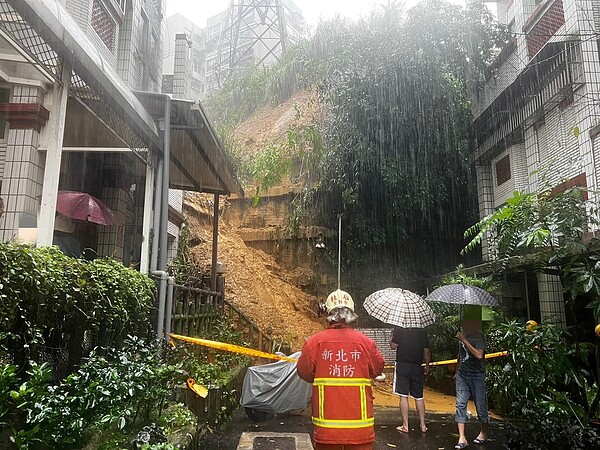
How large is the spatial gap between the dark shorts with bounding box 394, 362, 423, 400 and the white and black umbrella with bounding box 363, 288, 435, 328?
0.68 metres

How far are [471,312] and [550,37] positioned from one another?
7909mm

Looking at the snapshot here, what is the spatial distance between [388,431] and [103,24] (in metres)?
10.3

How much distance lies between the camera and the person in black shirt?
24.2 ft

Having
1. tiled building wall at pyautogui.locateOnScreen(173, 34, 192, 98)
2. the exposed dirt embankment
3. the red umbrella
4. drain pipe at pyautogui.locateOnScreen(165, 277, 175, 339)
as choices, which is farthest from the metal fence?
tiled building wall at pyautogui.locateOnScreen(173, 34, 192, 98)

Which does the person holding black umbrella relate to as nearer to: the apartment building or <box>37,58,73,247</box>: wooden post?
the apartment building

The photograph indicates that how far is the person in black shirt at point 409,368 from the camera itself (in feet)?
24.2

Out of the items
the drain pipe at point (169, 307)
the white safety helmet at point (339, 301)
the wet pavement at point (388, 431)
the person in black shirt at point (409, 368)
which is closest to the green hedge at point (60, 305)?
the drain pipe at point (169, 307)

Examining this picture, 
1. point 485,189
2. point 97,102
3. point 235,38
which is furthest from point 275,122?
point 97,102

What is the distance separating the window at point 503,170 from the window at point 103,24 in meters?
10.8

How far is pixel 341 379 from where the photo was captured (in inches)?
151

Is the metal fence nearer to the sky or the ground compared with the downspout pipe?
A: nearer to the ground

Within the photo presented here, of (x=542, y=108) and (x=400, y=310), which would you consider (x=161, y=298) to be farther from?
(x=542, y=108)

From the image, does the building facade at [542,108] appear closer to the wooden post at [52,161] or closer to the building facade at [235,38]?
the wooden post at [52,161]

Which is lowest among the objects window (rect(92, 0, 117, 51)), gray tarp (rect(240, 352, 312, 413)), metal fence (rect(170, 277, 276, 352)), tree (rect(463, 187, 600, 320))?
gray tarp (rect(240, 352, 312, 413))
